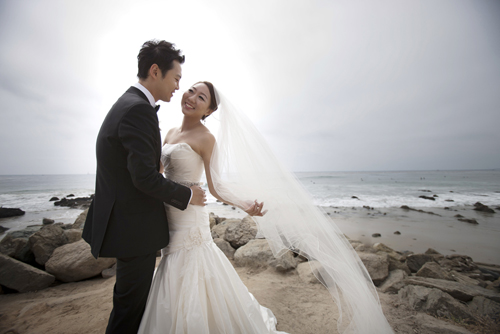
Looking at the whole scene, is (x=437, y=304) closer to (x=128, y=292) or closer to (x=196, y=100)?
(x=128, y=292)

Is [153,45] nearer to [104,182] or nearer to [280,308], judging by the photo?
[104,182]

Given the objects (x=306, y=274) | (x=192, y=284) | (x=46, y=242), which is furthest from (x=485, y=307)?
(x=46, y=242)

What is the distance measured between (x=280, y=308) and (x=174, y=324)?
59.2 inches

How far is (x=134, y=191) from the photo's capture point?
1.41 metres

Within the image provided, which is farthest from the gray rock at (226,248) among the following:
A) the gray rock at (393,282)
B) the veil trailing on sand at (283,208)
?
the gray rock at (393,282)

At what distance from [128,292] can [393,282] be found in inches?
141

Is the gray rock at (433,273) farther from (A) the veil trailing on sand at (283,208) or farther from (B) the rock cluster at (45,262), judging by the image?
(B) the rock cluster at (45,262)

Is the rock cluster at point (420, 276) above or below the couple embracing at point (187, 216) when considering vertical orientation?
below

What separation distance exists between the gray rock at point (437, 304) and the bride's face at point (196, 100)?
11.5 feet

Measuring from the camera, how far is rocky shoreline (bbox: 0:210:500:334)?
2.42 meters

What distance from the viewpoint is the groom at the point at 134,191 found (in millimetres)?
1261

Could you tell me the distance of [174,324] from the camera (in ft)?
5.43

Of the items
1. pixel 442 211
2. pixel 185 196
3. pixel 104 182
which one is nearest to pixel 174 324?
pixel 185 196

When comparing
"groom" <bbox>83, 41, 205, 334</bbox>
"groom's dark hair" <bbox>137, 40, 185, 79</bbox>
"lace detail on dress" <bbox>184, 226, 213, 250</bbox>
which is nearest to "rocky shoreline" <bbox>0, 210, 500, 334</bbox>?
"lace detail on dress" <bbox>184, 226, 213, 250</bbox>
